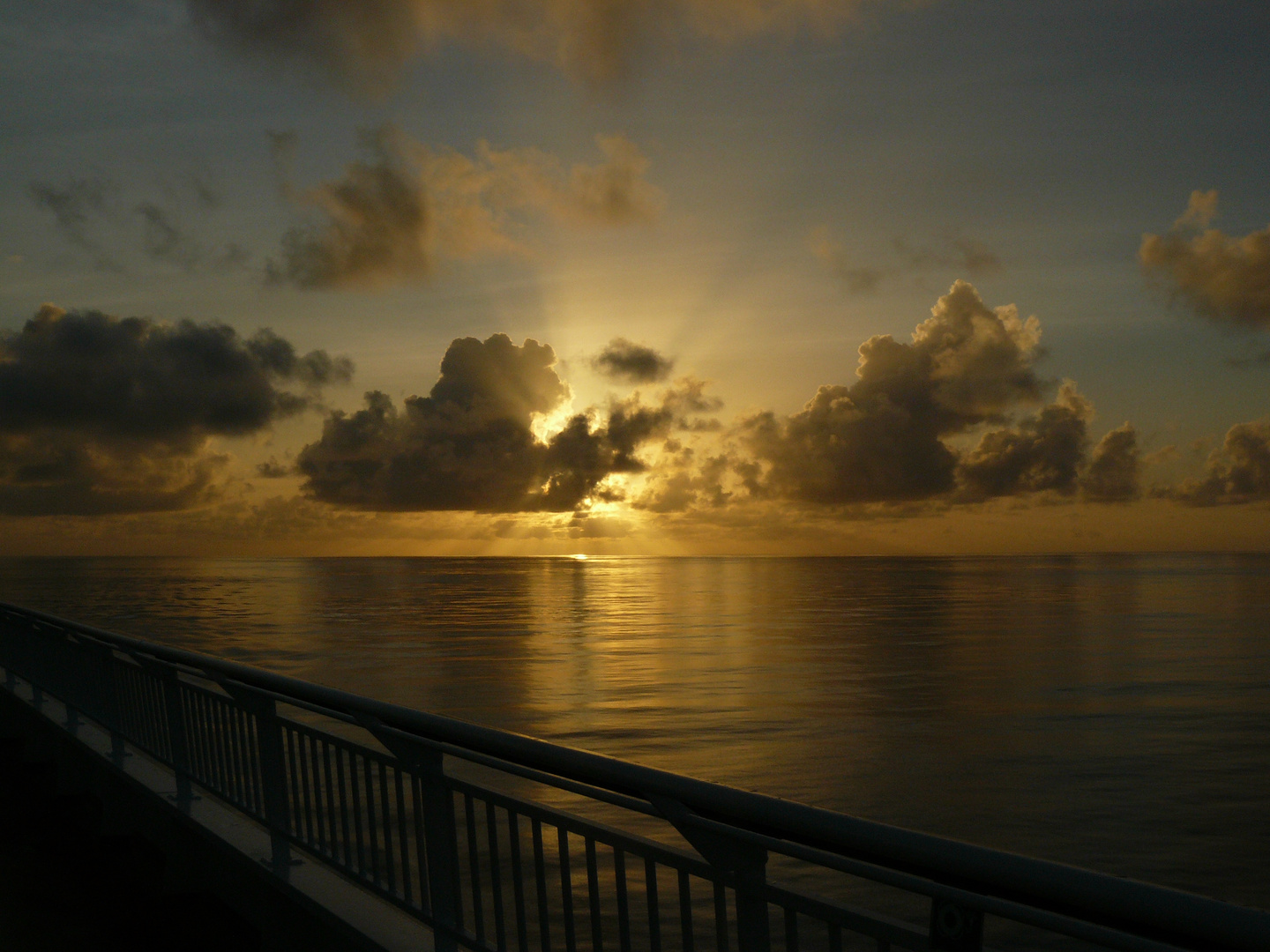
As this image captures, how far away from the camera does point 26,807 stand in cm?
985

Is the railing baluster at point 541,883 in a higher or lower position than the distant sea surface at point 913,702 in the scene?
higher

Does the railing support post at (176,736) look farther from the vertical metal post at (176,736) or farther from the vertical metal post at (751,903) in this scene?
the vertical metal post at (751,903)

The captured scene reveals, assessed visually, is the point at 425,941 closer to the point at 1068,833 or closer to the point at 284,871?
the point at 284,871

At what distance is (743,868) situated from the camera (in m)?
2.93

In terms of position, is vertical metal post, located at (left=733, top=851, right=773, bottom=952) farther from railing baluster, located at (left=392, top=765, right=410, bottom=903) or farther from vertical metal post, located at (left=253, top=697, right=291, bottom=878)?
vertical metal post, located at (left=253, top=697, right=291, bottom=878)

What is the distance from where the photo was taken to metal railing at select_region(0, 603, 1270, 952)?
210 cm

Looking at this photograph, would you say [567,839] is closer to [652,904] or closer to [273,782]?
[652,904]

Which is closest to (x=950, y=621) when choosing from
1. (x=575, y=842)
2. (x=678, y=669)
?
(x=678, y=669)

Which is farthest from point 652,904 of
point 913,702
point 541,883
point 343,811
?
point 913,702

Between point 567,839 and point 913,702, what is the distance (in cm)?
2474

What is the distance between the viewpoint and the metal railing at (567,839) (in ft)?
6.88

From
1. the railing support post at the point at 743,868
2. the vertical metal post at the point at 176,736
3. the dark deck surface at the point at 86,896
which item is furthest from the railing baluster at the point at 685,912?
the vertical metal post at the point at 176,736

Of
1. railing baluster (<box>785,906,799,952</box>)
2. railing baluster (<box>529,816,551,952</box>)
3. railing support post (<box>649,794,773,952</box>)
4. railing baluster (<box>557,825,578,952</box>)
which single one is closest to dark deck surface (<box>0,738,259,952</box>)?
railing baluster (<box>529,816,551,952</box>)

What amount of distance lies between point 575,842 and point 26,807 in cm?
632
